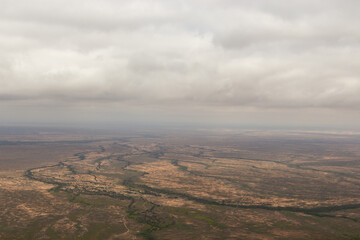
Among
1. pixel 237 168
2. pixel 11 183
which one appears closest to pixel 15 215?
pixel 11 183

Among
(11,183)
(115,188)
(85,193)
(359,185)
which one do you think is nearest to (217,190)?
(115,188)

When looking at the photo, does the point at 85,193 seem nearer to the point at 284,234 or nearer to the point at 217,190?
the point at 217,190

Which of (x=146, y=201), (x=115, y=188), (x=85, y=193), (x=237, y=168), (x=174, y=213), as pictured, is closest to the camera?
(x=174, y=213)

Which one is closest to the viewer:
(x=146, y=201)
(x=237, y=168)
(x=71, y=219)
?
(x=71, y=219)

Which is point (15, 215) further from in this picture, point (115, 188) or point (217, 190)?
point (217, 190)

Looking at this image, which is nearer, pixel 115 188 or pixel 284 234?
pixel 284 234

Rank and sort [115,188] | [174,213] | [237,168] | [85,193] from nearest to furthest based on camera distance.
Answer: [174,213] < [85,193] < [115,188] < [237,168]

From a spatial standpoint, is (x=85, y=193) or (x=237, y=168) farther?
(x=237, y=168)

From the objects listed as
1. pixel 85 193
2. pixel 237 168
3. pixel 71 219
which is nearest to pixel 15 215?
pixel 71 219

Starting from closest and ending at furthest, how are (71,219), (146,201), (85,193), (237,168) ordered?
(71,219) < (146,201) < (85,193) < (237,168)
